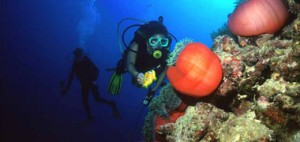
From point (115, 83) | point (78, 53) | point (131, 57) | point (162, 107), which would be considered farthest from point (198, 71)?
point (78, 53)

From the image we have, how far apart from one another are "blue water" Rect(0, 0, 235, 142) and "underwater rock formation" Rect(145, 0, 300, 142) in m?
12.6

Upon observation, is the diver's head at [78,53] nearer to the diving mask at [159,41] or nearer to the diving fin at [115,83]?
the diving fin at [115,83]

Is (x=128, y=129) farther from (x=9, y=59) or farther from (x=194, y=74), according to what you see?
(x=9, y=59)

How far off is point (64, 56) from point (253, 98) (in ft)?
273

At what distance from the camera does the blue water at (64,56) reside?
30.5 metres

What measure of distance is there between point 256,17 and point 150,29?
309 centimetres

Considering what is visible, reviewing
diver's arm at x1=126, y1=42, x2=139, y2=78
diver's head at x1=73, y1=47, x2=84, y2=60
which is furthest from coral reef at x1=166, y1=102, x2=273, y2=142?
diver's head at x1=73, y1=47, x2=84, y2=60

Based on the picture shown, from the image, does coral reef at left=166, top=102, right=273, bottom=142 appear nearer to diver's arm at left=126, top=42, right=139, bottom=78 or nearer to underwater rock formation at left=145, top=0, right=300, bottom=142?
underwater rock formation at left=145, top=0, right=300, bottom=142

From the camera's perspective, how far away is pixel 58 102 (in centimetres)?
4097

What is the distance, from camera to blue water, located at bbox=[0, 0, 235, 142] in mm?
30484

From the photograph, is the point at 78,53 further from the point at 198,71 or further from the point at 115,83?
the point at 198,71

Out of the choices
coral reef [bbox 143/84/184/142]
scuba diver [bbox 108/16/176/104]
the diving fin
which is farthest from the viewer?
the diving fin

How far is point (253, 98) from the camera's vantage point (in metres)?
3.39

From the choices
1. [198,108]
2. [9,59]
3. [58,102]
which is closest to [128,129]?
[58,102]
